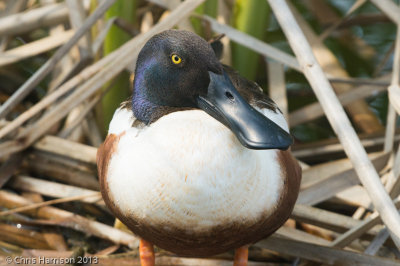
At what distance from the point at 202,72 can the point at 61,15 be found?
151 centimetres

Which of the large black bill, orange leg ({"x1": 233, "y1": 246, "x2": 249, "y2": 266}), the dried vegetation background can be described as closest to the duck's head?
the large black bill

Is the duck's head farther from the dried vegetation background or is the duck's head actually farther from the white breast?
the dried vegetation background

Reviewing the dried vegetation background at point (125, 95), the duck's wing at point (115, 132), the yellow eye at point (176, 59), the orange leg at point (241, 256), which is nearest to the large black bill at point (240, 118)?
the yellow eye at point (176, 59)

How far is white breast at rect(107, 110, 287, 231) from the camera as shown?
1.70m

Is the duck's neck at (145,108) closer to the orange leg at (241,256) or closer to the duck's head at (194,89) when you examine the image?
the duck's head at (194,89)

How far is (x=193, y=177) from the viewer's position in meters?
1.70

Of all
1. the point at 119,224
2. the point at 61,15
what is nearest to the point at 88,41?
the point at 61,15

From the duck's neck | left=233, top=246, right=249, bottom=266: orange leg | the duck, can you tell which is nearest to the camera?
the duck

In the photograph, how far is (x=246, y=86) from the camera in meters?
2.20

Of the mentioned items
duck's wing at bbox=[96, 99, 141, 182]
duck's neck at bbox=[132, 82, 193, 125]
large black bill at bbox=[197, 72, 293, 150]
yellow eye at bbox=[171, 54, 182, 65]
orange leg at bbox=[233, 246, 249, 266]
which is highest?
yellow eye at bbox=[171, 54, 182, 65]

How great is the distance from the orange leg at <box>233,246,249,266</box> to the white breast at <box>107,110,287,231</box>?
13.9 inches

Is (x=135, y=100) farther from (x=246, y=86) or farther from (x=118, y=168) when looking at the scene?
(x=246, y=86)

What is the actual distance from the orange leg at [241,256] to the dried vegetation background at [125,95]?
167 mm

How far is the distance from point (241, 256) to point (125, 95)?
1170 millimetres
